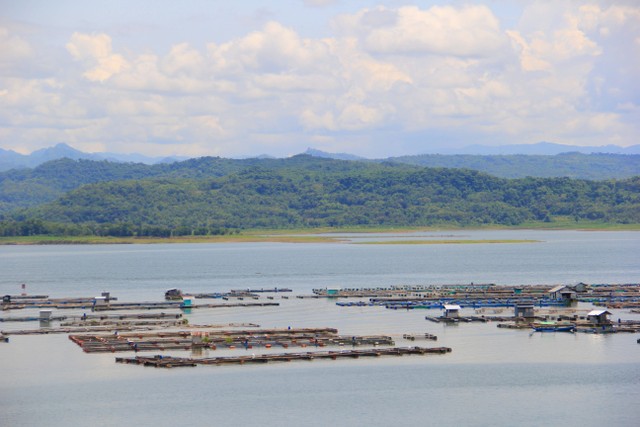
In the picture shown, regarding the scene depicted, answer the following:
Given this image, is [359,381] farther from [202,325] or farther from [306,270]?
[306,270]

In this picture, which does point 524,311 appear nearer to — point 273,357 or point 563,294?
point 563,294

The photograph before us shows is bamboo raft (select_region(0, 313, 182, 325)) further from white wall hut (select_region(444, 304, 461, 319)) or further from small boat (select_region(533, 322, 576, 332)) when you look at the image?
small boat (select_region(533, 322, 576, 332))

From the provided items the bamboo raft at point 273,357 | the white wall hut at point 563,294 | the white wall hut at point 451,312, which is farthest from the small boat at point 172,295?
the bamboo raft at point 273,357

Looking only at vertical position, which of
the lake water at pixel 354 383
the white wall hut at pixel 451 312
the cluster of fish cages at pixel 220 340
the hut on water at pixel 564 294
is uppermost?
the hut on water at pixel 564 294

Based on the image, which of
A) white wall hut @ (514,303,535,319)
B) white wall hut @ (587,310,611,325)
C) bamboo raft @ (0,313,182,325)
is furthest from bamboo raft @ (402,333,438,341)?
bamboo raft @ (0,313,182,325)

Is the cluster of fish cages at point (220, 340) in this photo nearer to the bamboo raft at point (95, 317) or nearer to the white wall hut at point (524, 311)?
the bamboo raft at point (95, 317)

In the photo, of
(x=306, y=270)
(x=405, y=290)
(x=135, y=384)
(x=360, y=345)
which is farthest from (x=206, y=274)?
(x=135, y=384)
